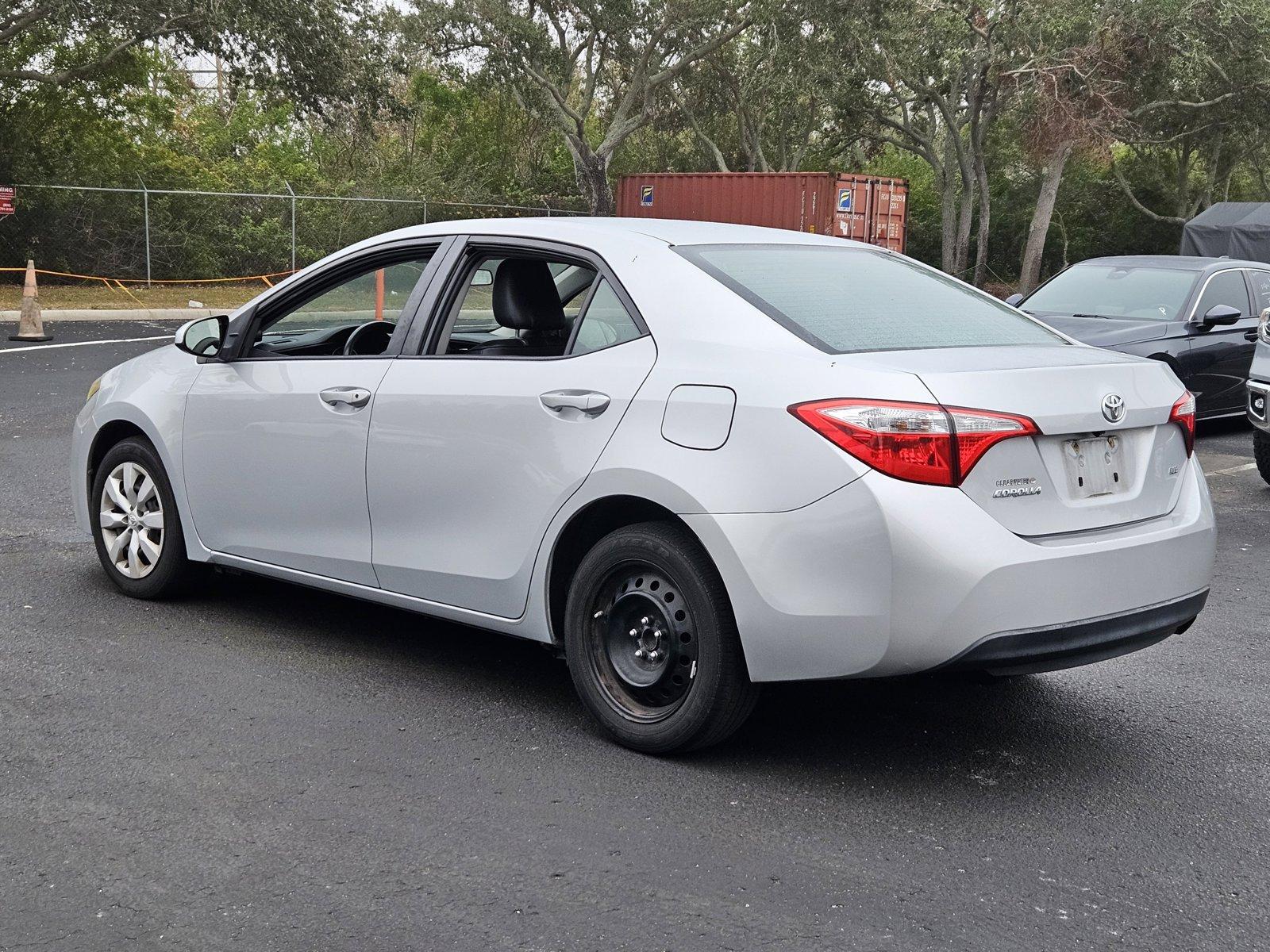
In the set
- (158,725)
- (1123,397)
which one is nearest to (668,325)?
(1123,397)

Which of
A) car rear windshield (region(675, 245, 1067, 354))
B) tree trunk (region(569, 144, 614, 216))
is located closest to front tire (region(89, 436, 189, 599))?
car rear windshield (region(675, 245, 1067, 354))

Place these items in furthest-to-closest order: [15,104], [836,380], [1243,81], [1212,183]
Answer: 1. [1212,183]
2. [1243,81]
3. [15,104]
4. [836,380]

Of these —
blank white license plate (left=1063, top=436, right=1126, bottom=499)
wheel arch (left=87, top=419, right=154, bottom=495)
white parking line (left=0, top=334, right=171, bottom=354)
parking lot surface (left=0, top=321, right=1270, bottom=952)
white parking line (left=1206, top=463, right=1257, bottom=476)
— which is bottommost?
parking lot surface (left=0, top=321, right=1270, bottom=952)

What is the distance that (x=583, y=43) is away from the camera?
37.5 m

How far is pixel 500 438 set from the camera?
4.48 metres

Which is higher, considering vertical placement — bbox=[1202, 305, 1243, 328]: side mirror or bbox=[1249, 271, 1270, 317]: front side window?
bbox=[1249, 271, 1270, 317]: front side window

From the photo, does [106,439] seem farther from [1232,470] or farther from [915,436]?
[1232,470]

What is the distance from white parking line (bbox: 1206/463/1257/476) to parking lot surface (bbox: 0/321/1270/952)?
16.0 ft

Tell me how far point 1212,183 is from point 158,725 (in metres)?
48.3

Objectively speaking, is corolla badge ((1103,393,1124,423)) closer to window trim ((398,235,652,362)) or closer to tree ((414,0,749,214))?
window trim ((398,235,652,362))

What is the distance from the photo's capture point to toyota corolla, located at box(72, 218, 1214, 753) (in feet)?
12.3

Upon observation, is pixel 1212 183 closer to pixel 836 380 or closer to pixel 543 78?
pixel 543 78

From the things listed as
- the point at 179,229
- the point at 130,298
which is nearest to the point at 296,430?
the point at 130,298

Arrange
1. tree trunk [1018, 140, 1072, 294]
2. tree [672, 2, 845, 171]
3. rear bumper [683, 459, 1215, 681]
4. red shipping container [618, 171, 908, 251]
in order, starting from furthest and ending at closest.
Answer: tree trunk [1018, 140, 1072, 294], tree [672, 2, 845, 171], red shipping container [618, 171, 908, 251], rear bumper [683, 459, 1215, 681]
